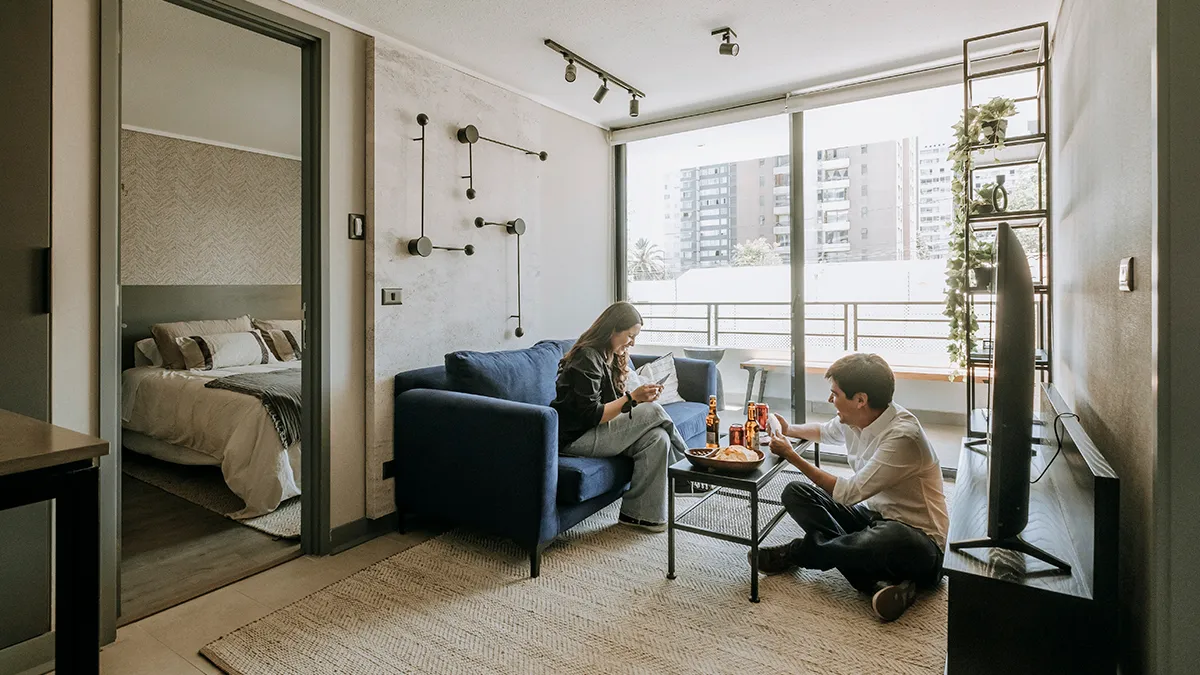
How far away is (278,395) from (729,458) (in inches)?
92.9

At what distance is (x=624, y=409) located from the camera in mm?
2979

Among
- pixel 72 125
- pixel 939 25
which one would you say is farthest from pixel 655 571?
pixel 939 25

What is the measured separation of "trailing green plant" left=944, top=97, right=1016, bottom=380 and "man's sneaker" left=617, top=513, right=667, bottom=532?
5.51ft

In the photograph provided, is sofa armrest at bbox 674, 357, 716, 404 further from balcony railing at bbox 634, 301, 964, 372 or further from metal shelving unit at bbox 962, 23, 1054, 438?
metal shelving unit at bbox 962, 23, 1054, 438

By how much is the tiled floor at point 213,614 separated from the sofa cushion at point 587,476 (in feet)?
2.69

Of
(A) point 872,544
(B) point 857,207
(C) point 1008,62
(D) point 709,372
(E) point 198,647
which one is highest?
(C) point 1008,62

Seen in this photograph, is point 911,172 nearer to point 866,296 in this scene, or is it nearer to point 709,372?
point 866,296

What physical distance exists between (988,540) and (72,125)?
2.96 metres

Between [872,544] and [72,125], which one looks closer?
[72,125]

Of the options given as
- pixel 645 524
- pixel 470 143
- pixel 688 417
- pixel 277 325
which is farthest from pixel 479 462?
pixel 277 325

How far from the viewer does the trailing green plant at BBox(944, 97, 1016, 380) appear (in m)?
2.86

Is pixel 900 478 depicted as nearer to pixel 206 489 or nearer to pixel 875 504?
pixel 875 504

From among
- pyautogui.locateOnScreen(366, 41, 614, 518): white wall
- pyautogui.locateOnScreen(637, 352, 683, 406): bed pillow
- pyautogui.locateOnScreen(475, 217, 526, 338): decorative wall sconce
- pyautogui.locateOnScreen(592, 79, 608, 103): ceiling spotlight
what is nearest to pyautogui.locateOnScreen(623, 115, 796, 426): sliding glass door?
pyautogui.locateOnScreen(366, 41, 614, 518): white wall

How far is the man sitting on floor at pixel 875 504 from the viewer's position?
2.21 metres
